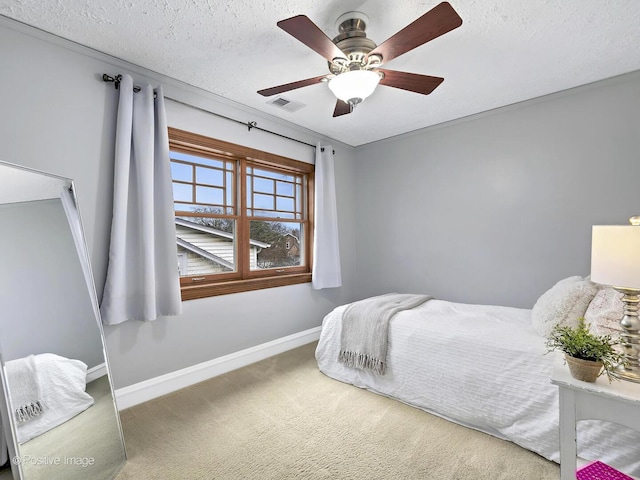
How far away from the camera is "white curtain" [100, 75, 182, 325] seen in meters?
2.20

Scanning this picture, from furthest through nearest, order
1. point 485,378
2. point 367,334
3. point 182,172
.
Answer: point 182,172 < point 367,334 < point 485,378

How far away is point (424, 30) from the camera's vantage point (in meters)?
1.52

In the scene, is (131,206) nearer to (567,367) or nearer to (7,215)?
(7,215)

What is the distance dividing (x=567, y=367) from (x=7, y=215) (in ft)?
8.53

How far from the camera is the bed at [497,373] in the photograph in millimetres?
1666

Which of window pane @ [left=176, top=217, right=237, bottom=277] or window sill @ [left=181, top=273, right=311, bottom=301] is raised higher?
window pane @ [left=176, top=217, right=237, bottom=277]

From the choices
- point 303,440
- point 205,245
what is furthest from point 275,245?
point 303,440

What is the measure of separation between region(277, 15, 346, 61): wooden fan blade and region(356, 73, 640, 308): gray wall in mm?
2218

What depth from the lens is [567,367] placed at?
4.63ft

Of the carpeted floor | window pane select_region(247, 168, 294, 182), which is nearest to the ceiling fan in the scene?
window pane select_region(247, 168, 294, 182)

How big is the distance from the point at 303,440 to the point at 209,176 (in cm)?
234

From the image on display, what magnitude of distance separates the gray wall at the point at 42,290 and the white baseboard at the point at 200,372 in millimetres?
749

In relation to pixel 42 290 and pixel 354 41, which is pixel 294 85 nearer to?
pixel 354 41

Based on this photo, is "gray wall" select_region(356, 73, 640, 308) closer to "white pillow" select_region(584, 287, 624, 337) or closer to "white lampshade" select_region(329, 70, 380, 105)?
"white pillow" select_region(584, 287, 624, 337)
